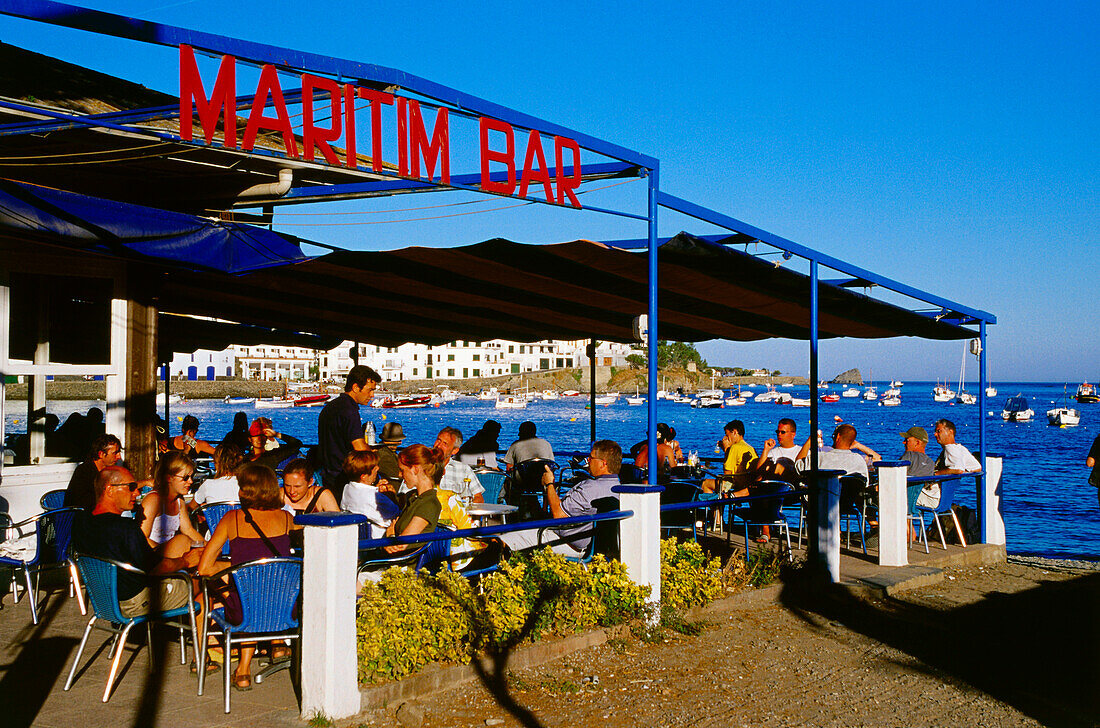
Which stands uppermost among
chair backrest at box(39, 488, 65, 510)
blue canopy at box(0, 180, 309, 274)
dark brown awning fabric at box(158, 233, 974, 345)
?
blue canopy at box(0, 180, 309, 274)

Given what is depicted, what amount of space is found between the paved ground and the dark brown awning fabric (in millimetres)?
2687

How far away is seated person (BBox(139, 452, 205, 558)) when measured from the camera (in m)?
5.21

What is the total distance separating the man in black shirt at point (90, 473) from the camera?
6.31 m

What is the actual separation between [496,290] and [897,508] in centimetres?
435

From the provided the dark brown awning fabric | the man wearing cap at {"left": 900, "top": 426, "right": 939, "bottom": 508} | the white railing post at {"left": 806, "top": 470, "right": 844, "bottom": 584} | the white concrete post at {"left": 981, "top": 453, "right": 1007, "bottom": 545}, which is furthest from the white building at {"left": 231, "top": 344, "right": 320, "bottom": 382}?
the white railing post at {"left": 806, "top": 470, "right": 844, "bottom": 584}

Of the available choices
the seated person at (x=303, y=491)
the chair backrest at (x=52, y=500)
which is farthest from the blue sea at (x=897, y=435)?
the seated person at (x=303, y=491)

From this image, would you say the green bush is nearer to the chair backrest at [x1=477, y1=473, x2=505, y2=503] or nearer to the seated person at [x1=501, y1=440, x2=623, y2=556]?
the seated person at [x1=501, y1=440, x2=623, y2=556]

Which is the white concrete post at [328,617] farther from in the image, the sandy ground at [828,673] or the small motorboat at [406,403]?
the small motorboat at [406,403]

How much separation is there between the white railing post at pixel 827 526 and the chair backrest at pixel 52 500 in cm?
602

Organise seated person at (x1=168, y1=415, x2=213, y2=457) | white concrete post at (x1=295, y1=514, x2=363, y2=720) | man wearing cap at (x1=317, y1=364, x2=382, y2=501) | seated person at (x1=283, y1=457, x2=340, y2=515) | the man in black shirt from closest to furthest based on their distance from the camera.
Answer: white concrete post at (x1=295, y1=514, x2=363, y2=720) → seated person at (x1=283, y1=457, x2=340, y2=515) → the man in black shirt → man wearing cap at (x1=317, y1=364, x2=382, y2=501) → seated person at (x1=168, y1=415, x2=213, y2=457)

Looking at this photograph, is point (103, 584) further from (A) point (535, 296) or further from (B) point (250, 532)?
(A) point (535, 296)

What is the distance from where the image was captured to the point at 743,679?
5.26 m

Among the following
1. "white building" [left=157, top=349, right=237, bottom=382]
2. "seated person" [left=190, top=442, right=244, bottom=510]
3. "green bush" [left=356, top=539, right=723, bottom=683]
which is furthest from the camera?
"white building" [left=157, top=349, right=237, bottom=382]

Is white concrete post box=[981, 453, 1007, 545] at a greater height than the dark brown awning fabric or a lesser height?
lesser
